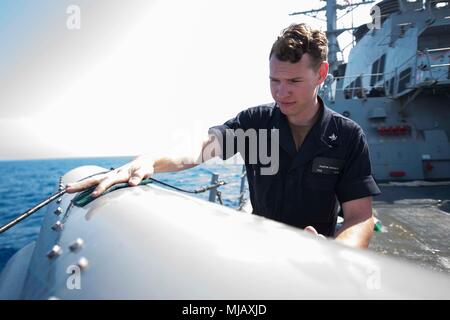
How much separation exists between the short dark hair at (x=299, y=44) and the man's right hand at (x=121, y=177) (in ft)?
3.20

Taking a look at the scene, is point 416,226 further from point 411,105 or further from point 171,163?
point 411,105

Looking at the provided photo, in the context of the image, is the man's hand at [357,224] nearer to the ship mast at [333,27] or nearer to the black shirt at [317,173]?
the black shirt at [317,173]

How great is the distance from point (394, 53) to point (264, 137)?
44.0ft

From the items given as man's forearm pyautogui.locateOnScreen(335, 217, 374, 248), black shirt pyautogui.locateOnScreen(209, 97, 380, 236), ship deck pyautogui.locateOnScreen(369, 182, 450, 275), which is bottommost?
ship deck pyautogui.locateOnScreen(369, 182, 450, 275)

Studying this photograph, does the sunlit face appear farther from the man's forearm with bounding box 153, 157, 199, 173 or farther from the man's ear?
the man's forearm with bounding box 153, 157, 199, 173

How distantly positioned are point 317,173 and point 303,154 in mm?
148

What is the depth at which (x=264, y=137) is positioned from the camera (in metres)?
2.04

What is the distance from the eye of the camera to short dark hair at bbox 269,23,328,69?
5.53 ft

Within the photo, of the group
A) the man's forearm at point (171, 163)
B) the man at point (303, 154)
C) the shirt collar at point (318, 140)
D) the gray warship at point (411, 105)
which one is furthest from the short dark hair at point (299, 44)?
the gray warship at point (411, 105)

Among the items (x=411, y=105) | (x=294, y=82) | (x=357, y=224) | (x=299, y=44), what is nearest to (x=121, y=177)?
(x=294, y=82)

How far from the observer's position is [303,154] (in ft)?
6.21

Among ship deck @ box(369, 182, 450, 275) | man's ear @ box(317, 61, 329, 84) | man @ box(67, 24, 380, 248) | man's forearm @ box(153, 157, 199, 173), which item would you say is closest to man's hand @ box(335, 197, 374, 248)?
man @ box(67, 24, 380, 248)

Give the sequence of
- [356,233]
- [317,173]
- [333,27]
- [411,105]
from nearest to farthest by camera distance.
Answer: [356,233]
[317,173]
[411,105]
[333,27]

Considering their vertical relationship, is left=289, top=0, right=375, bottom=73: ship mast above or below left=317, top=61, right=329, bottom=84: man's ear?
above
